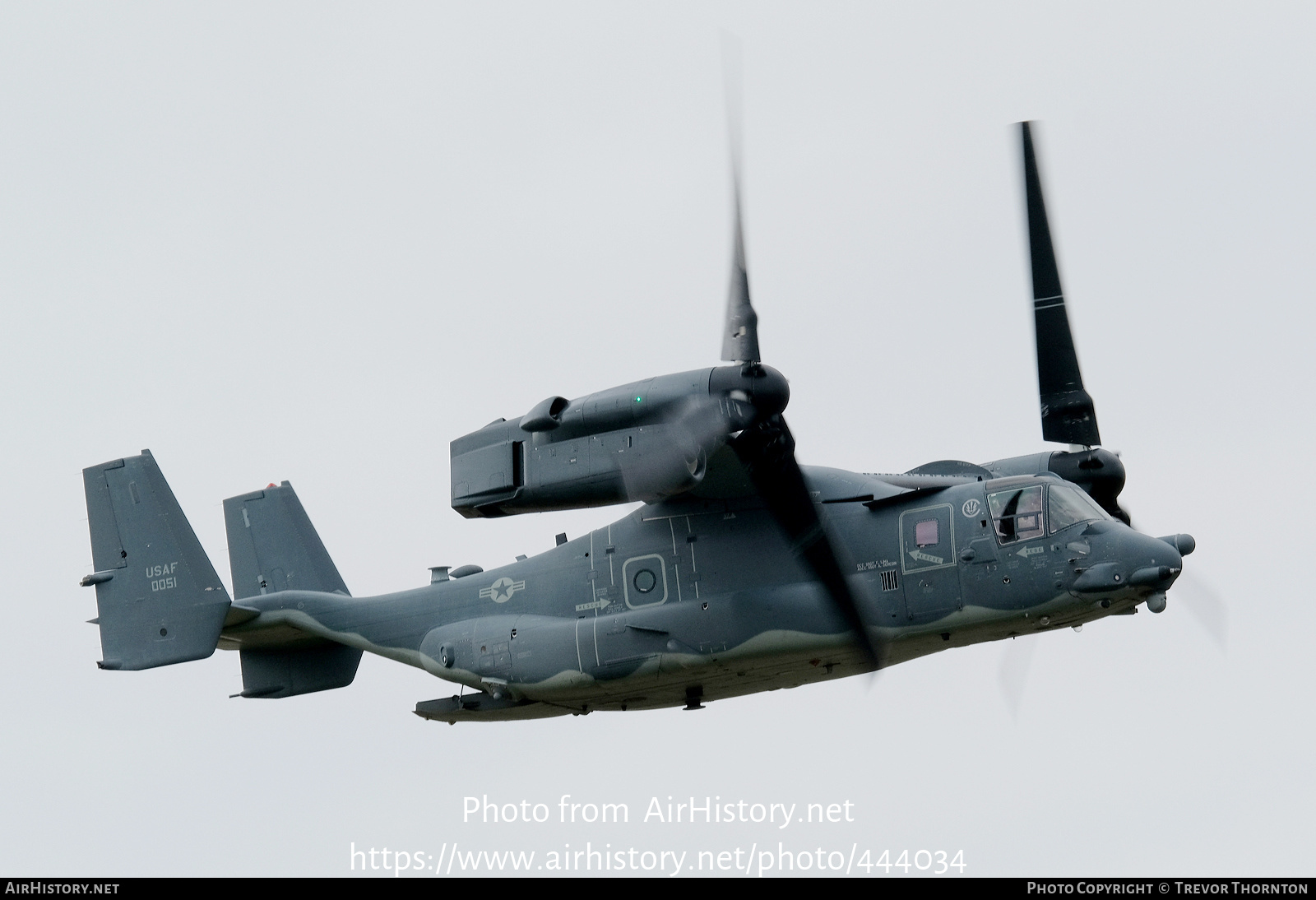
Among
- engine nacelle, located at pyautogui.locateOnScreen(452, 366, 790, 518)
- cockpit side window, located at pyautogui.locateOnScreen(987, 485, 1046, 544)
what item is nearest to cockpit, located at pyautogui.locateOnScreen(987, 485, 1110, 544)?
cockpit side window, located at pyautogui.locateOnScreen(987, 485, 1046, 544)

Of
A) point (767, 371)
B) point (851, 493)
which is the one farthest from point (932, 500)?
point (767, 371)

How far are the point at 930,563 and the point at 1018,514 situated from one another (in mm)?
1325

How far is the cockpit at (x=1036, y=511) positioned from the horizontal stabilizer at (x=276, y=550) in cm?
1216

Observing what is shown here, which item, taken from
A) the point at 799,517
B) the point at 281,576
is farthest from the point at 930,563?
the point at 281,576

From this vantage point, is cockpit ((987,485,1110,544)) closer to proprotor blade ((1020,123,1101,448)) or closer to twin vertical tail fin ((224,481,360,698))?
proprotor blade ((1020,123,1101,448))

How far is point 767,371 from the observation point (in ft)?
73.2

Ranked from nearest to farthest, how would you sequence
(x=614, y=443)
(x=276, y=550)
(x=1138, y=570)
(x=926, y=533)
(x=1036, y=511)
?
(x=1138, y=570), (x=614, y=443), (x=1036, y=511), (x=926, y=533), (x=276, y=550)

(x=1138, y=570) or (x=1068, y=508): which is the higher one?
(x=1068, y=508)

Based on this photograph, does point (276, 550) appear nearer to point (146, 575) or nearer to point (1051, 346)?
point (146, 575)

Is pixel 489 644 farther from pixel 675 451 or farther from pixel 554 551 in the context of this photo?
pixel 675 451

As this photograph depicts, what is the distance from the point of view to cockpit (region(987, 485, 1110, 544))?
23.1 meters

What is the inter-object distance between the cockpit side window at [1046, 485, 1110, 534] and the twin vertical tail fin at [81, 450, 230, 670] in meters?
12.8

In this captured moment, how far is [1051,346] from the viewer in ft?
81.4

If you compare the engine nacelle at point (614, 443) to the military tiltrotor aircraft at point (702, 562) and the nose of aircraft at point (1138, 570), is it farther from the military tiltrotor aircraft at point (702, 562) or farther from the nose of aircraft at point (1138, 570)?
the nose of aircraft at point (1138, 570)
